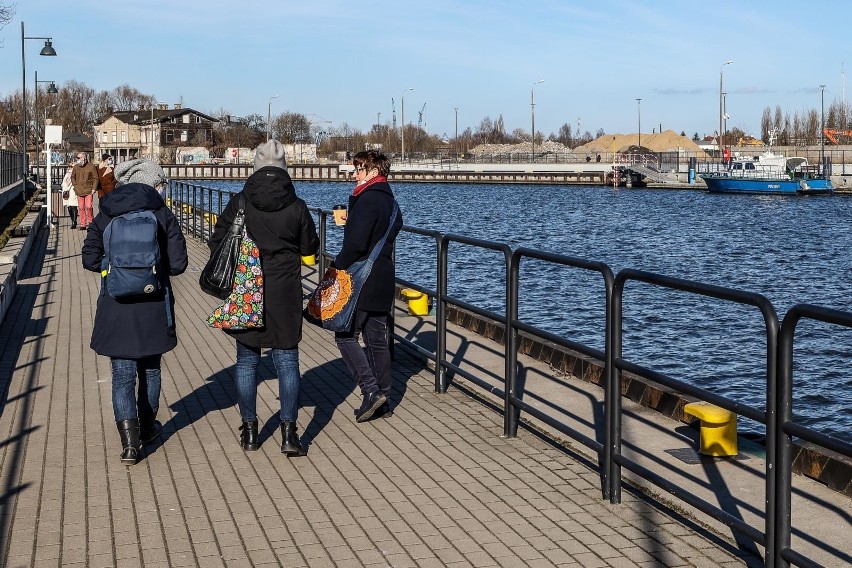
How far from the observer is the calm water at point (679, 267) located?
50.7ft

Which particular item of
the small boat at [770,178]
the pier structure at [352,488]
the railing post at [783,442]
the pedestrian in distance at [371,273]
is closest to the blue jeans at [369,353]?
the pedestrian in distance at [371,273]

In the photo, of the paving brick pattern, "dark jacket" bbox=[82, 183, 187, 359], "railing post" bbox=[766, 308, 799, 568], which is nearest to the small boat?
the paving brick pattern

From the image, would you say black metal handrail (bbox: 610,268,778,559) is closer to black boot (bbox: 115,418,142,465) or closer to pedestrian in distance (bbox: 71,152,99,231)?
black boot (bbox: 115,418,142,465)

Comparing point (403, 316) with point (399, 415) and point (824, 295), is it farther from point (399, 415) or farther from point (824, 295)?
point (824, 295)

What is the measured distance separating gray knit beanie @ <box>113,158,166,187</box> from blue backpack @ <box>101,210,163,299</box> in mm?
391

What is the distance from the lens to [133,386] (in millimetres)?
7195

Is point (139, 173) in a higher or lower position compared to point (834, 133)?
lower

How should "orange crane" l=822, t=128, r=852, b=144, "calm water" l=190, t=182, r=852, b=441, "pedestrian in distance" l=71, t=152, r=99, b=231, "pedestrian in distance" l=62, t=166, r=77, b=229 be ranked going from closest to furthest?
"calm water" l=190, t=182, r=852, b=441 < "pedestrian in distance" l=71, t=152, r=99, b=231 < "pedestrian in distance" l=62, t=166, r=77, b=229 < "orange crane" l=822, t=128, r=852, b=144

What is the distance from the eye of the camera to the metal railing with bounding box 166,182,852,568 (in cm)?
459

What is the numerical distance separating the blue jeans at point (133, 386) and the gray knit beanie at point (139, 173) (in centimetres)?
105

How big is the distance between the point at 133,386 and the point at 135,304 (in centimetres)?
54

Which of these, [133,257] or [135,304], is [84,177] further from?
[133,257]

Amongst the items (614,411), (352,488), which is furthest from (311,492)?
(614,411)

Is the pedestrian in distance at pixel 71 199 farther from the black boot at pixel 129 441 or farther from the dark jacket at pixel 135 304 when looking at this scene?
the black boot at pixel 129 441
